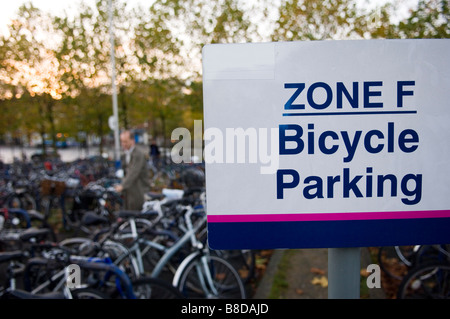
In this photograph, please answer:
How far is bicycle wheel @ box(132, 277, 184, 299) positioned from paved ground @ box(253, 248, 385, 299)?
1.14 metres

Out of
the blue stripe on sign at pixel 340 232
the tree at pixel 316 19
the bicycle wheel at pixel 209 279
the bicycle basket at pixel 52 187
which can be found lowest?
the bicycle wheel at pixel 209 279

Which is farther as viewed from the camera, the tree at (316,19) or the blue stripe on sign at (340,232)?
the tree at (316,19)

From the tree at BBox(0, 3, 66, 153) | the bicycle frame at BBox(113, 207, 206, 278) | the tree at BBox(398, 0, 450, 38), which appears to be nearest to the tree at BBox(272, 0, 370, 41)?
the tree at BBox(398, 0, 450, 38)

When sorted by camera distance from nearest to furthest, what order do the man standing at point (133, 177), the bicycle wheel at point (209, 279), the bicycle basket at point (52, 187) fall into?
the bicycle wheel at point (209, 279) → the man standing at point (133, 177) → the bicycle basket at point (52, 187)

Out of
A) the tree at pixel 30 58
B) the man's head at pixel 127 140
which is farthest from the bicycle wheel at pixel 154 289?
the tree at pixel 30 58

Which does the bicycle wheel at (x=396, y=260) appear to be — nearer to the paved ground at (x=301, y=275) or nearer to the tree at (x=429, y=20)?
the paved ground at (x=301, y=275)

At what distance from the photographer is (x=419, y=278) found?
9.30 ft

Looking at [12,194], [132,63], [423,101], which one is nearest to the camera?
[423,101]

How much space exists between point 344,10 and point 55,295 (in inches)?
296

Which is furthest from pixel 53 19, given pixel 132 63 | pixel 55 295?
pixel 55 295

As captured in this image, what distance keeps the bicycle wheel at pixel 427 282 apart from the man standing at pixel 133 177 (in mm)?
3749

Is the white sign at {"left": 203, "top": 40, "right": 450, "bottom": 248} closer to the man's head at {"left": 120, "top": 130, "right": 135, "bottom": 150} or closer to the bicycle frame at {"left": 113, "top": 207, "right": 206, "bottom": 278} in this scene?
the bicycle frame at {"left": 113, "top": 207, "right": 206, "bottom": 278}

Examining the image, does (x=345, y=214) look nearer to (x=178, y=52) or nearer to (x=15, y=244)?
(x=15, y=244)

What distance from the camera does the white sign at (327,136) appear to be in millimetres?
985
